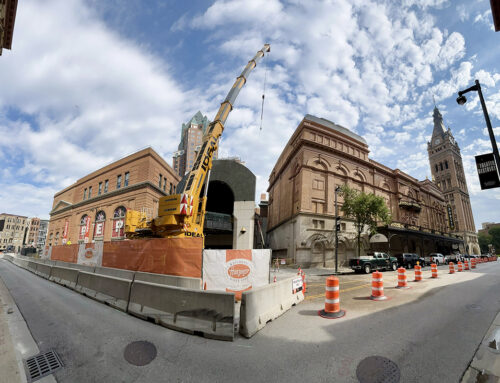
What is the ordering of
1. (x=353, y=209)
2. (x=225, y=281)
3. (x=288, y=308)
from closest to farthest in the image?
(x=288, y=308)
(x=225, y=281)
(x=353, y=209)

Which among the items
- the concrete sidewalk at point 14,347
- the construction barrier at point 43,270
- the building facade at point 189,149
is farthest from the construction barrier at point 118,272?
the building facade at point 189,149

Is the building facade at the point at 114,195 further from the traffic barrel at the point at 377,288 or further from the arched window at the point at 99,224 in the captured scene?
the traffic barrel at the point at 377,288

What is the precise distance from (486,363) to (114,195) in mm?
39537

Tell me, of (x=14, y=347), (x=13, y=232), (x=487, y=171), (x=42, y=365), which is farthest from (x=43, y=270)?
(x=13, y=232)

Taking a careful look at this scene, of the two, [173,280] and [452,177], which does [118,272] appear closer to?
[173,280]

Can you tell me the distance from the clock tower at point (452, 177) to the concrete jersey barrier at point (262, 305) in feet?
311

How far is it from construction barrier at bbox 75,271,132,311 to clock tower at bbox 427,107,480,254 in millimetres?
98615

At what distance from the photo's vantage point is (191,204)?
43.3 feet

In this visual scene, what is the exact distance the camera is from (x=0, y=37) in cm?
1341

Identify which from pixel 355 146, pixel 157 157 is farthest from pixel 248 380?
pixel 355 146

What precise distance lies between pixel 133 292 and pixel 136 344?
2.35 m

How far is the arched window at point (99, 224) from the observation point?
34812 millimetres

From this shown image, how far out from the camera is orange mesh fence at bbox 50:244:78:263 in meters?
17.7

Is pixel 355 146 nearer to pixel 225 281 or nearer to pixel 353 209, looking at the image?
pixel 353 209
